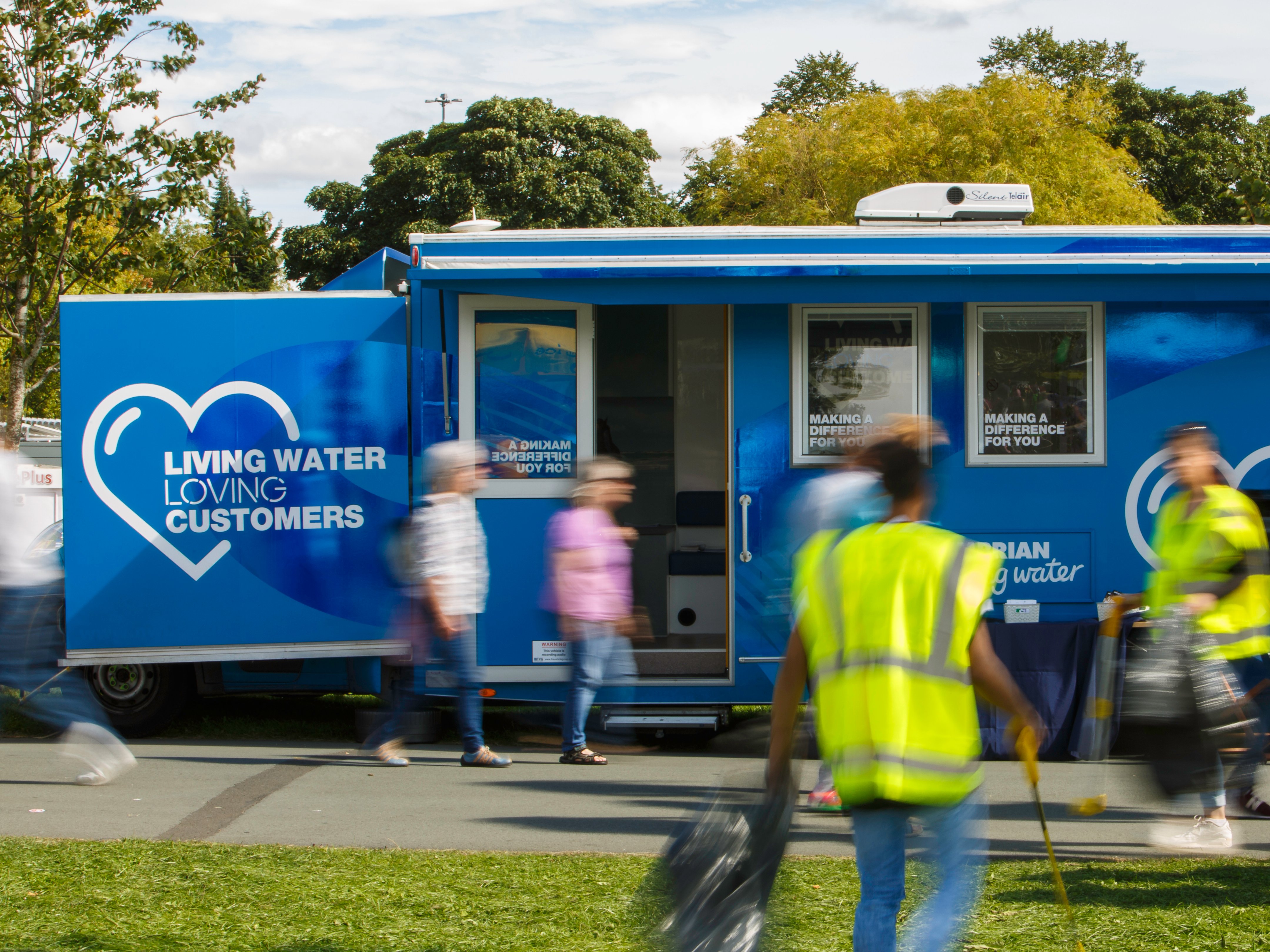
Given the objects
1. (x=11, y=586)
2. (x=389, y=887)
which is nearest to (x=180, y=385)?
(x=11, y=586)

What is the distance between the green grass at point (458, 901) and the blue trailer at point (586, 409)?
8.31ft

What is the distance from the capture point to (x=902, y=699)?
296 cm

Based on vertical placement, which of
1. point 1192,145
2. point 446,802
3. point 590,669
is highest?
point 1192,145

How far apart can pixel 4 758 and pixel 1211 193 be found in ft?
121

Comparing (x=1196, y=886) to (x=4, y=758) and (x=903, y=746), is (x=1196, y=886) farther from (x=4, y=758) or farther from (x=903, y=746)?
(x=4, y=758)

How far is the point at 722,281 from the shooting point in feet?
25.1

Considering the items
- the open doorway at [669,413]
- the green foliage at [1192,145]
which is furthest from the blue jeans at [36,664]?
the green foliage at [1192,145]

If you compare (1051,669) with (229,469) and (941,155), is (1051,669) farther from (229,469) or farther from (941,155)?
(941,155)

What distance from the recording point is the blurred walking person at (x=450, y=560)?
6.79 metres

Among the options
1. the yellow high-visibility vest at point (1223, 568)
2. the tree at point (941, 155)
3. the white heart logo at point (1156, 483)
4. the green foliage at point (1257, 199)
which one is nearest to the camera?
the yellow high-visibility vest at point (1223, 568)

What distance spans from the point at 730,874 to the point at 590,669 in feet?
12.6

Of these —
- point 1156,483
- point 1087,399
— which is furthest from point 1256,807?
point 1087,399

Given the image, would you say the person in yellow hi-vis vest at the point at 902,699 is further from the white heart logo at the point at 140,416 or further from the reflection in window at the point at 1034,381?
the white heart logo at the point at 140,416

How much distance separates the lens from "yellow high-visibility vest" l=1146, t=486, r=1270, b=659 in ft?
16.8
